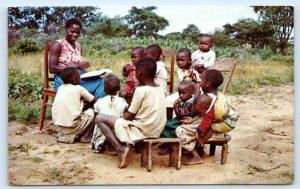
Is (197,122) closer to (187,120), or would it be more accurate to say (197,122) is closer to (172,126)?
(187,120)

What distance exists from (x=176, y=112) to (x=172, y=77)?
31cm

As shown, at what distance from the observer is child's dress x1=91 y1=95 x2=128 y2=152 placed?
469 centimetres

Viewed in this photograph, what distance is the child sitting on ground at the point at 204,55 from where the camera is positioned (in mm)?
4848

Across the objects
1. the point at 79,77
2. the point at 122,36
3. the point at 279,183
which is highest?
the point at 122,36

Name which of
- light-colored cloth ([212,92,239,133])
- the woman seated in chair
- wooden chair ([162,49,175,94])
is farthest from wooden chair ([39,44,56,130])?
light-colored cloth ([212,92,239,133])

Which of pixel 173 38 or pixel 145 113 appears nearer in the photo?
pixel 145 113

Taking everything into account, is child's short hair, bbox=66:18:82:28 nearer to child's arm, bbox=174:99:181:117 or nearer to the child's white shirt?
the child's white shirt

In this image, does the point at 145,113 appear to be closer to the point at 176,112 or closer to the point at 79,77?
the point at 176,112

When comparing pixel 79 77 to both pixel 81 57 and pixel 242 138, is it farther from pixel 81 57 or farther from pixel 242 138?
pixel 242 138

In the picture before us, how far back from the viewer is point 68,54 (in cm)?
486

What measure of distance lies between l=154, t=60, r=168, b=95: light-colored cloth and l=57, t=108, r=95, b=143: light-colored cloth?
2.02ft

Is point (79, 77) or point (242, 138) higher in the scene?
point (79, 77)

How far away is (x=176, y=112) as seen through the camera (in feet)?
15.5

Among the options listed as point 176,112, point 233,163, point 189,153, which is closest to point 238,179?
point 233,163
